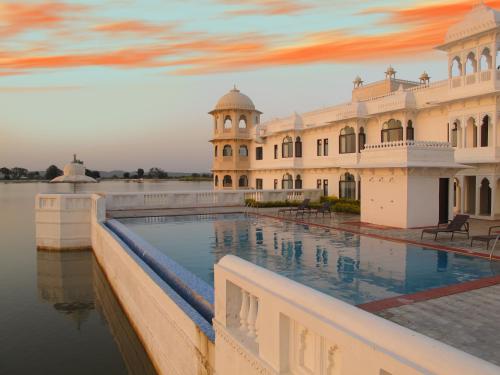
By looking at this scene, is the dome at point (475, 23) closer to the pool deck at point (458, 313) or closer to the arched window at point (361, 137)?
the arched window at point (361, 137)

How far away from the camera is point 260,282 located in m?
4.55

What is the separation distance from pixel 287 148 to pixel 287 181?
120 inches

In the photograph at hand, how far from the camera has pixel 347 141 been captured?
3012 cm

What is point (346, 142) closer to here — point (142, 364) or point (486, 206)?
point (486, 206)

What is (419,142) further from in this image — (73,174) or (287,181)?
(73,174)

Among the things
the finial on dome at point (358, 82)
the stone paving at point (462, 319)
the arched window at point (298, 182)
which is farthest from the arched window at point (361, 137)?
the stone paving at point (462, 319)

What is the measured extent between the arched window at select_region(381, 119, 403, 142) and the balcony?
274 inches

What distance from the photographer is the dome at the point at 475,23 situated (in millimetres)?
19930

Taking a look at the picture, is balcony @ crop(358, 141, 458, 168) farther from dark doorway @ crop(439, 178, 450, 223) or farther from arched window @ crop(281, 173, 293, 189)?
arched window @ crop(281, 173, 293, 189)

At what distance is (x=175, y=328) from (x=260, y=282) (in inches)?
151

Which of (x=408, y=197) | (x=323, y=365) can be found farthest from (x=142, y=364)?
(x=408, y=197)

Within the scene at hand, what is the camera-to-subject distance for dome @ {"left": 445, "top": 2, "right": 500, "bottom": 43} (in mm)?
19930

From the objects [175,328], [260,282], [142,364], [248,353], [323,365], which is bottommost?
[142,364]

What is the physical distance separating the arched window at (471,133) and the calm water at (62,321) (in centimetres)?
1947
